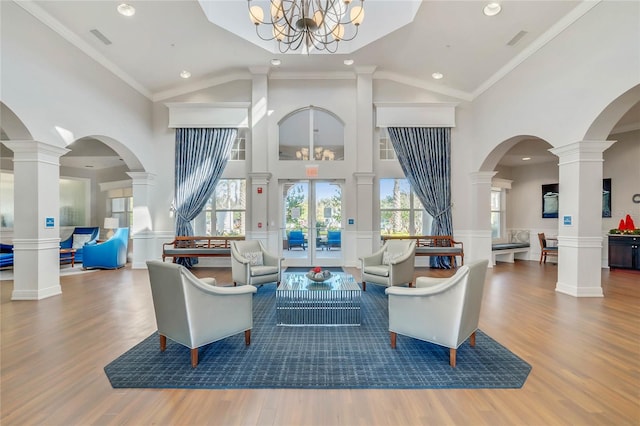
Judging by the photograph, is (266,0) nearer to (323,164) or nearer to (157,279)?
(323,164)

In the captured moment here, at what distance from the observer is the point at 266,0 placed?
556 cm

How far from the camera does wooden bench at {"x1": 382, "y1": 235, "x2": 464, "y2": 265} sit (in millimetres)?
6883

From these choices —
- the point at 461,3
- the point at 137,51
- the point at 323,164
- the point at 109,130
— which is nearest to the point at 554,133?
the point at 461,3

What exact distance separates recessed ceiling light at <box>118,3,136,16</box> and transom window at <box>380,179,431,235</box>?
5.85m

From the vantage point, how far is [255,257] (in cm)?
529

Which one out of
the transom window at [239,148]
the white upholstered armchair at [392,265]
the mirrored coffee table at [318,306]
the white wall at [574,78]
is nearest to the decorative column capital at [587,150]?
the white wall at [574,78]

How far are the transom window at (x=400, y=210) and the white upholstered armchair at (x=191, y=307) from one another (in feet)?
17.4

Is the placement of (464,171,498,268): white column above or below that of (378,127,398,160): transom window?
below

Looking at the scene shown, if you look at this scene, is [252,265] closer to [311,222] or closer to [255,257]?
[255,257]

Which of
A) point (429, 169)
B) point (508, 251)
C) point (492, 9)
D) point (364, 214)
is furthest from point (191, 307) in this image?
point (508, 251)

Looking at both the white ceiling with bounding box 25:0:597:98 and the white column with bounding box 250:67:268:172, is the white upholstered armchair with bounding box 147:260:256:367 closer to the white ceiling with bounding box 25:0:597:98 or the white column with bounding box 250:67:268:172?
the white ceiling with bounding box 25:0:597:98

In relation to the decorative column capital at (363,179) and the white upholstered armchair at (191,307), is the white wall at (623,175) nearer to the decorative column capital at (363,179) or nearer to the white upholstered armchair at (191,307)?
the decorative column capital at (363,179)

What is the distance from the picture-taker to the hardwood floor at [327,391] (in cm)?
188

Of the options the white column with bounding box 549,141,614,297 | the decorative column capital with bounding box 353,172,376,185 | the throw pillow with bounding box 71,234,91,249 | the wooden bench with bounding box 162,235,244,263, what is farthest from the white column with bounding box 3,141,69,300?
the white column with bounding box 549,141,614,297
